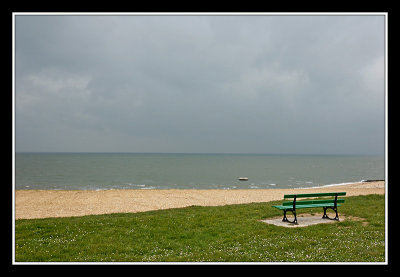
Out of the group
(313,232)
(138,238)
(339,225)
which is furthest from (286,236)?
(138,238)

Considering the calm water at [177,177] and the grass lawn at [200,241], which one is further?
the calm water at [177,177]

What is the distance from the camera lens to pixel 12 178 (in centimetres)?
399

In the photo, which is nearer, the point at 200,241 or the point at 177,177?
the point at 200,241

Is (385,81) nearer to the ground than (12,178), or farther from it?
farther from it

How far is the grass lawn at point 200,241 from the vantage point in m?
6.39

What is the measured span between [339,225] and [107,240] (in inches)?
285

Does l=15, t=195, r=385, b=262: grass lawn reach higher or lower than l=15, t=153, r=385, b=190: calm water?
higher

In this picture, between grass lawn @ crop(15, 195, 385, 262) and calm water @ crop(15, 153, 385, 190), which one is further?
calm water @ crop(15, 153, 385, 190)

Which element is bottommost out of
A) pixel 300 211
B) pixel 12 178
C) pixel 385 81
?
pixel 300 211

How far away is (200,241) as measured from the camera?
773cm

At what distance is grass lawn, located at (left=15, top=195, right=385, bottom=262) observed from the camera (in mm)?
6391

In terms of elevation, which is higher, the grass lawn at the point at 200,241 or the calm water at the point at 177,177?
the grass lawn at the point at 200,241

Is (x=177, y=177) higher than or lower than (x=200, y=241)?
lower

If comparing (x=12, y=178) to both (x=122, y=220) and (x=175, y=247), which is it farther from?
(x=122, y=220)
